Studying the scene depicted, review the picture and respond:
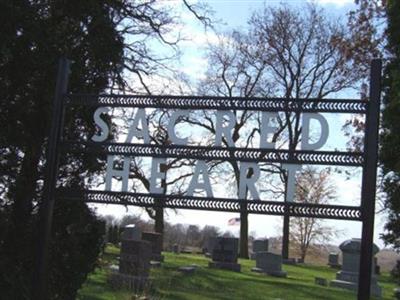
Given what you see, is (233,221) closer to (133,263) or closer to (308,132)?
(133,263)

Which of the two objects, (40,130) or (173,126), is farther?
(40,130)

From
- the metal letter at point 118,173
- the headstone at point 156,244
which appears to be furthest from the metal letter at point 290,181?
the headstone at point 156,244

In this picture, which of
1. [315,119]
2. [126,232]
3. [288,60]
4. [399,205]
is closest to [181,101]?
[315,119]

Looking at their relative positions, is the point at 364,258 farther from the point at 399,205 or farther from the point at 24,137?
the point at 24,137

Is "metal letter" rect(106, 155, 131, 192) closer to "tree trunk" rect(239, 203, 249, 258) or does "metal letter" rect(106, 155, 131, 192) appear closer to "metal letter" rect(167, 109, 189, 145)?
"metal letter" rect(167, 109, 189, 145)

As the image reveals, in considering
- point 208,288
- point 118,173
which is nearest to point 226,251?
point 208,288

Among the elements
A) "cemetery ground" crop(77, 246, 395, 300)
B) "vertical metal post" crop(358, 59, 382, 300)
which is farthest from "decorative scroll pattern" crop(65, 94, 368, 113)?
"cemetery ground" crop(77, 246, 395, 300)

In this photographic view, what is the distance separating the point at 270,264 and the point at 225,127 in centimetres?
1993

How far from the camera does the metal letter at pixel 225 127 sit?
517 centimetres

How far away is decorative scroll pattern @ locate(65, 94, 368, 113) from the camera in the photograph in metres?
4.95

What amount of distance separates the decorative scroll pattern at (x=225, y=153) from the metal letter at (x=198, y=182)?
2.8 inches

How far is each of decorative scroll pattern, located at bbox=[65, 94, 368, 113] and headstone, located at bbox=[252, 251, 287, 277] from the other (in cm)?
1914

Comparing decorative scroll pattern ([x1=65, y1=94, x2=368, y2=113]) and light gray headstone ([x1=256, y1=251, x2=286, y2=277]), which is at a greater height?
decorative scroll pattern ([x1=65, y1=94, x2=368, y2=113])

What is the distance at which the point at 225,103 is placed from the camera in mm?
5242
